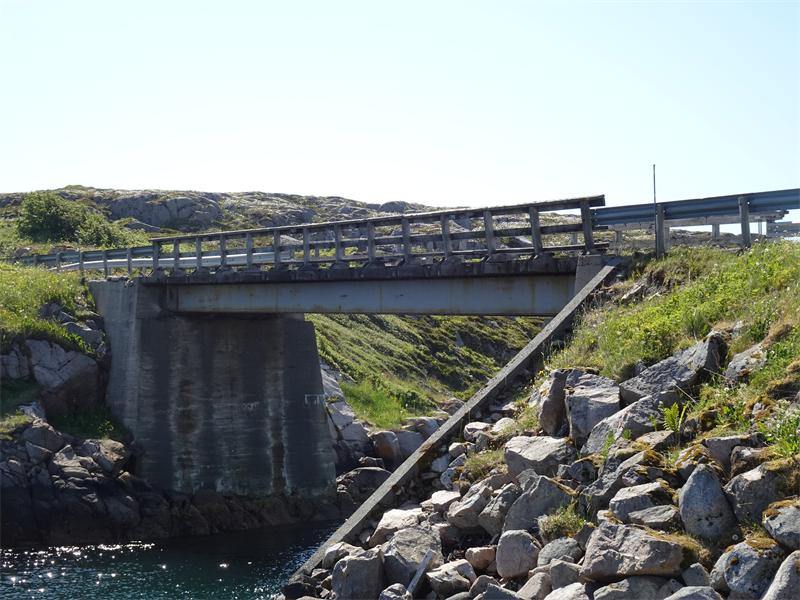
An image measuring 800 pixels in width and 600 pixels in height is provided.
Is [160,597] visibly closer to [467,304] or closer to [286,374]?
[467,304]

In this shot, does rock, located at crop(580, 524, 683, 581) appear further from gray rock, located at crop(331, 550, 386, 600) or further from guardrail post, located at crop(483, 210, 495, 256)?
guardrail post, located at crop(483, 210, 495, 256)

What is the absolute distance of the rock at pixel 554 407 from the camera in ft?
31.5

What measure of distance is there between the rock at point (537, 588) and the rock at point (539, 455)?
67.0 inches

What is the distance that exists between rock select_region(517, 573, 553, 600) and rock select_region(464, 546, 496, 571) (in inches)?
33.4

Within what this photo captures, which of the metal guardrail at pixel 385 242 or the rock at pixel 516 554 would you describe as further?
the metal guardrail at pixel 385 242

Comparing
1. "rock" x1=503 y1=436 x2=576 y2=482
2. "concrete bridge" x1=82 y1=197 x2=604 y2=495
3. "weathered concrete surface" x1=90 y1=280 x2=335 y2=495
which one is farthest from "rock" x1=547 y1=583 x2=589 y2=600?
"weathered concrete surface" x1=90 y1=280 x2=335 y2=495

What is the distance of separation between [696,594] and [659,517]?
1017 millimetres

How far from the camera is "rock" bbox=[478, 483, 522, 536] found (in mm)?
8367

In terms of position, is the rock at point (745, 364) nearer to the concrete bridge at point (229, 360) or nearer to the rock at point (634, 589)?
the rock at point (634, 589)

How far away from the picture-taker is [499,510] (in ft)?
27.5

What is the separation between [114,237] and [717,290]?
184ft

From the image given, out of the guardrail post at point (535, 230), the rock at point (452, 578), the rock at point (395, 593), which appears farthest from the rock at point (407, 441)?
the rock at point (395, 593)

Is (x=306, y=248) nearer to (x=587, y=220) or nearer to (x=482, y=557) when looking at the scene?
(x=587, y=220)

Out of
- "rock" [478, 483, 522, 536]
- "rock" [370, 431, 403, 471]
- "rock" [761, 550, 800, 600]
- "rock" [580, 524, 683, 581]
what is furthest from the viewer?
"rock" [370, 431, 403, 471]
